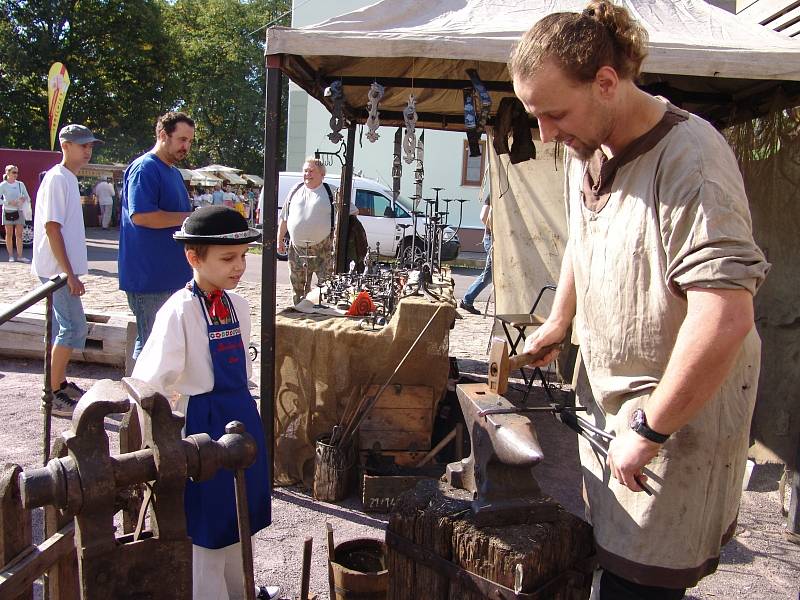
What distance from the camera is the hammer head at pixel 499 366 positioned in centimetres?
192

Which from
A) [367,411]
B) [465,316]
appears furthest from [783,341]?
[465,316]

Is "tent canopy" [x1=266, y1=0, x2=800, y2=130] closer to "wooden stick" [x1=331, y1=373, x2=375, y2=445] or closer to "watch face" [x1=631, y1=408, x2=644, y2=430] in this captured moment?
"wooden stick" [x1=331, y1=373, x2=375, y2=445]

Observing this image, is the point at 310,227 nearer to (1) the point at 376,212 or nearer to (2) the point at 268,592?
(2) the point at 268,592

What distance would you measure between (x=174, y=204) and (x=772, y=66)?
126 inches

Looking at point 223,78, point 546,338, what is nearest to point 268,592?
point 546,338

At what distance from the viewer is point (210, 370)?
2375mm

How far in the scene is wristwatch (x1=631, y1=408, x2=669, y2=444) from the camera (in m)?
1.49

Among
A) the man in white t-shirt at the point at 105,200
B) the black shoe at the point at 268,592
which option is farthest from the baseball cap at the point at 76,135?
the man in white t-shirt at the point at 105,200

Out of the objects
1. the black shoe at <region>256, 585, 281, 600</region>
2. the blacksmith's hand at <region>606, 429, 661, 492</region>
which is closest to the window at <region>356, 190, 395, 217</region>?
the black shoe at <region>256, 585, 281, 600</region>

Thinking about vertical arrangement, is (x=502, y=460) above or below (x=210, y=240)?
below

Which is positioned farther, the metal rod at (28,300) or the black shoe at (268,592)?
the black shoe at (268,592)

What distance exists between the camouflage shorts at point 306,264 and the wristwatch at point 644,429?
5.35m

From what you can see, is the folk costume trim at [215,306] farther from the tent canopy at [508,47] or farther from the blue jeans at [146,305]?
the blue jeans at [146,305]

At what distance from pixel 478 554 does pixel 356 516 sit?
204 cm
